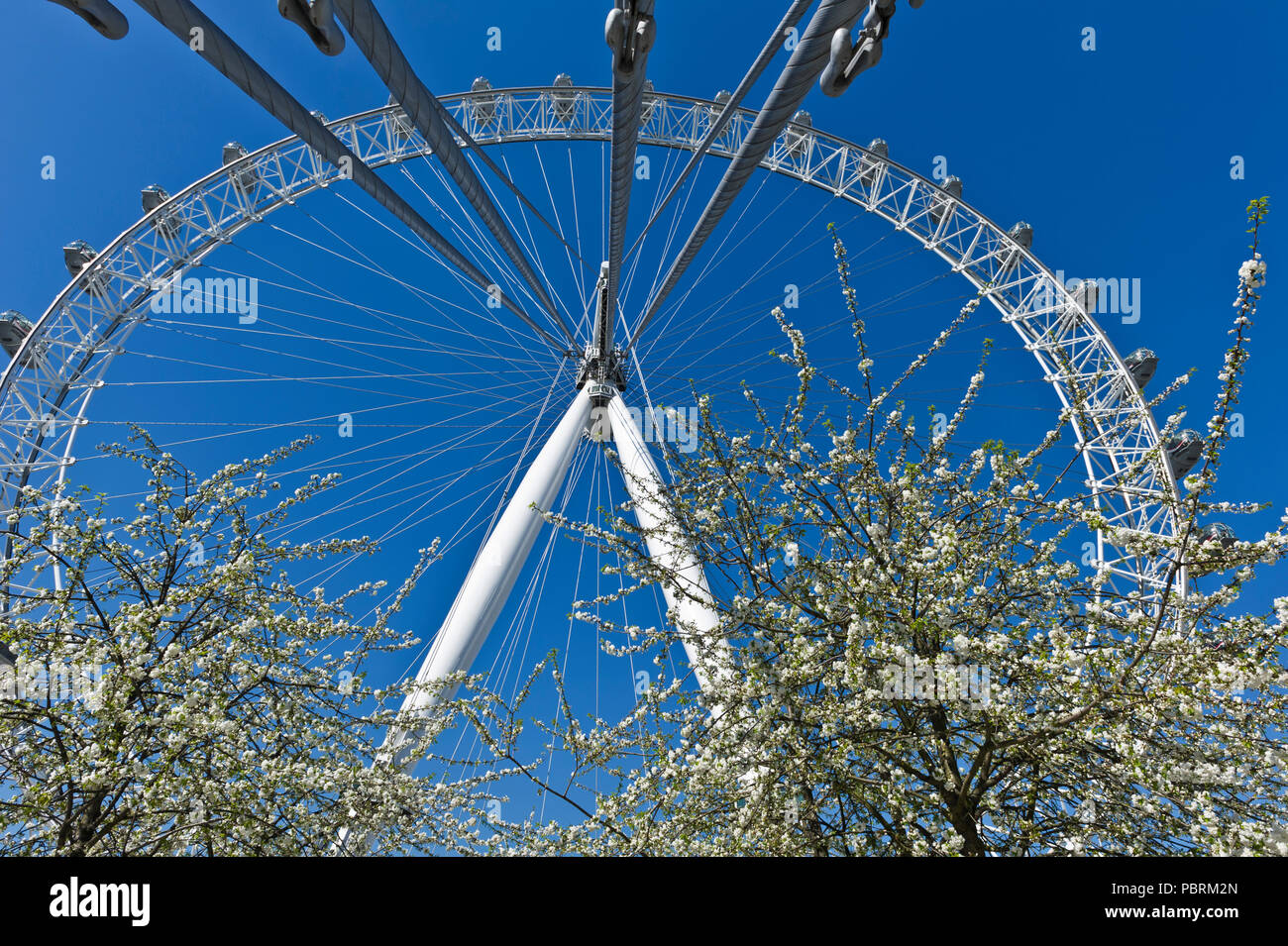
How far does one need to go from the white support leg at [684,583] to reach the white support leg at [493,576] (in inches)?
123

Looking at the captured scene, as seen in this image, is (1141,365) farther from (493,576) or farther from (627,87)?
(627,87)

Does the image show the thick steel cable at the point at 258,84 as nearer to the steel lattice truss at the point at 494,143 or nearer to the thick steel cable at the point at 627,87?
the thick steel cable at the point at 627,87

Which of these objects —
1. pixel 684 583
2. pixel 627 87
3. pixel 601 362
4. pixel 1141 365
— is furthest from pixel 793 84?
pixel 1141 365

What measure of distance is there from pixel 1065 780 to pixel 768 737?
79.4 inches

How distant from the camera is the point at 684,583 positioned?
5980 mm

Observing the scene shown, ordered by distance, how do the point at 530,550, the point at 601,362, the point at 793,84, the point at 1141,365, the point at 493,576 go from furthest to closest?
1. the point at 1141,365
2. the point at 601,362
3. the point at 530,550
4. the point at 493,576
5. the point at 793,84

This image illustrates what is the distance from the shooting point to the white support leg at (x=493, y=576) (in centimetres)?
895

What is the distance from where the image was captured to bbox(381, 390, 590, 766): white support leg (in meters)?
8.95

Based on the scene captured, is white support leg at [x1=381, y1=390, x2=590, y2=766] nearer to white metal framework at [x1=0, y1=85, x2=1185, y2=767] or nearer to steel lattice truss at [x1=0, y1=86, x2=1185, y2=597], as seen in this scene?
white metal framework at [x1=0, y1=85, x2=1185, y2=767]

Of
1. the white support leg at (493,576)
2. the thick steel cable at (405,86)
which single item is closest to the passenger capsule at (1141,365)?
the white support leg at (493,576)

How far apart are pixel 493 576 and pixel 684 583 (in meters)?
4.65

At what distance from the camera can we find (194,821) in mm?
4668

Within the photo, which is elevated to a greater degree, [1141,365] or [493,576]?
[1141,365]

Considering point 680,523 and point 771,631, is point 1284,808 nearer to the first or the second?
point 771,631
